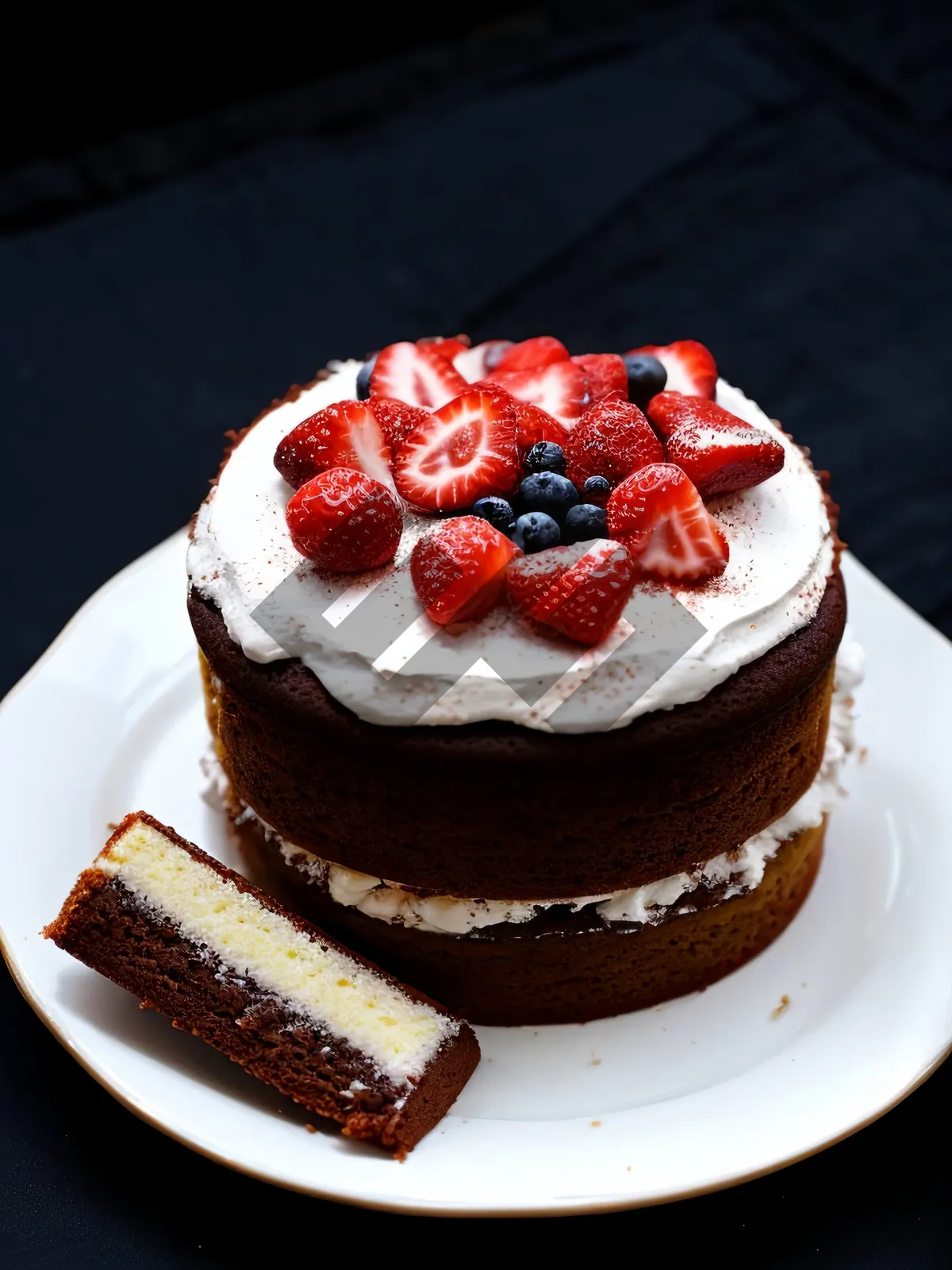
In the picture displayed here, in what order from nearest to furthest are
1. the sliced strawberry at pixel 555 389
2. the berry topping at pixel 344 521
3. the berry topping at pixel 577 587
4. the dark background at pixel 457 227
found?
the berry topping at pixel 577 587 → the berry topping at pixel 344 521 → the sliced strawberry at pixel 555 389 → the dark background at pixel 457 227

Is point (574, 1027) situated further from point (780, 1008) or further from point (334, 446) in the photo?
point (334, 446)

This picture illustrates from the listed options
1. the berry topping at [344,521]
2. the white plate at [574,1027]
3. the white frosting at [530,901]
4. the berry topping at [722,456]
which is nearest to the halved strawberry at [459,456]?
the berry topping at [344,521]

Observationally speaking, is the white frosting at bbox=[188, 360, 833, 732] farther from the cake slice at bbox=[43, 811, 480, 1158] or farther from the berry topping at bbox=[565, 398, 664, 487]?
the cake slice at bbox=[43, 811, 480, 1158]

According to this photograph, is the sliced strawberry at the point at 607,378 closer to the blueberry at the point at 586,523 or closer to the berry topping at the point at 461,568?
the blueberry at the point at 586,523

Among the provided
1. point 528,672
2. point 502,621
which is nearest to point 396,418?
point 502,621

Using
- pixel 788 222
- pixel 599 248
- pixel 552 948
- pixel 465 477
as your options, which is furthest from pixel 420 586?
pixel 788 222

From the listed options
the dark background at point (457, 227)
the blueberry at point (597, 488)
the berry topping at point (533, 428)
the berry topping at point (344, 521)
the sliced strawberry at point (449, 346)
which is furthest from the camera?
the dark background at point (457, 227)
